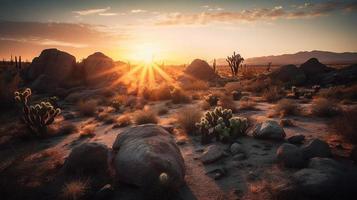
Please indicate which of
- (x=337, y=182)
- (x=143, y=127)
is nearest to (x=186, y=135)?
(x=143, y=127)

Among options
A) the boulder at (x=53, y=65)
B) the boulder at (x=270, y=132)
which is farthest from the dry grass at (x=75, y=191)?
the boulder at (x=53, y=65)

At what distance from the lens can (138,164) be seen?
6.16m

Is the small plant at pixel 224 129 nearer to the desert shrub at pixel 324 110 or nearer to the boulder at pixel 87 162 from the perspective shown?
the boulder at pixel 87 162

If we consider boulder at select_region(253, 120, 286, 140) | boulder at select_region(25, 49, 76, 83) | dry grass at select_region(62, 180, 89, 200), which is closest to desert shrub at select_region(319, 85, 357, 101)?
boulder at select_region(253, 120, 286, 140)

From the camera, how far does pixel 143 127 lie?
8.16 meters

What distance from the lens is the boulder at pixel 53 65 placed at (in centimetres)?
2856

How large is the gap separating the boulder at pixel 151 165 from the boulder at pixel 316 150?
3.08 metres

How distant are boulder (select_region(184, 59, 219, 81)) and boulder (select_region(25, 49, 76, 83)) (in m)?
15.1

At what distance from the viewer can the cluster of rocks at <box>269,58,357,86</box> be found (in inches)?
853

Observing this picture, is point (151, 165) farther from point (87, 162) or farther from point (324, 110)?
point (324, 110)

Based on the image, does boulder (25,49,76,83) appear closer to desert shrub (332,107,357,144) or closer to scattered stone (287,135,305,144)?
scattered stone (287,135,305,144)

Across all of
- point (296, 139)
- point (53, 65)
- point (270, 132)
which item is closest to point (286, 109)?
point (270, 132)

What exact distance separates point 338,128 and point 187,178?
4.94 metres

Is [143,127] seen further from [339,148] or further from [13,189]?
[339,148]
